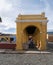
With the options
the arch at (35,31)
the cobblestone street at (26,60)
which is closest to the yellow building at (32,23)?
the arch at (35,31)

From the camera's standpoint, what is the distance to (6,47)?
89.3 ft

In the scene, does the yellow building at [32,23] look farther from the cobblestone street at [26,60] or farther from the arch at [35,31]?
the cobblestone street at [26,60]

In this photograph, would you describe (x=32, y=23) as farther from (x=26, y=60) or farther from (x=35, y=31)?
(x=26, y=60)

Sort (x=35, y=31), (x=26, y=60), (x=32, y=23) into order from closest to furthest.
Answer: (x=26, y=60)
(x=32, y=23)
(x=35, y=31)

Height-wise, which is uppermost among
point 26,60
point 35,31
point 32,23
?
point 32,23

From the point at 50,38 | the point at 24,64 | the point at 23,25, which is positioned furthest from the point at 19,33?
the point at 50,38

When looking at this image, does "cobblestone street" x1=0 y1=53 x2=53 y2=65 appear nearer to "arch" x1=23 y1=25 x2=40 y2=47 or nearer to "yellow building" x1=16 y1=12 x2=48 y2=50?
"yellow building" x1=16 y1=12 x2=48 y2=50

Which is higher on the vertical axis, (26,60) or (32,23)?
(32,23)

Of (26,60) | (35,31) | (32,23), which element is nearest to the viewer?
(26,60)

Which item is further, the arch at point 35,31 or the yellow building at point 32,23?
the arch at point 35,31

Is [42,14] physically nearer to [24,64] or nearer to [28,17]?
[28,17]

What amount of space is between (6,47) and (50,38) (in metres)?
33.4

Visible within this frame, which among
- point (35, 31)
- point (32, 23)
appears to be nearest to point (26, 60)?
point (32, 23)

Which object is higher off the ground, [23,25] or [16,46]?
[23,25]
